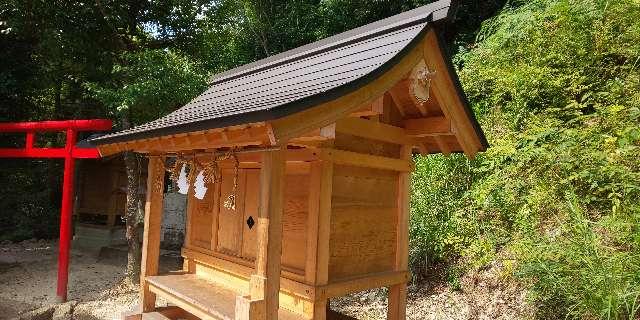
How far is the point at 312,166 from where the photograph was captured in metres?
3.62

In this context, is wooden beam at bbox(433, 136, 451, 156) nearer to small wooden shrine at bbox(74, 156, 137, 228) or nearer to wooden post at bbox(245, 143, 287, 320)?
wooden post at bbox(245, 143, 287, 320)

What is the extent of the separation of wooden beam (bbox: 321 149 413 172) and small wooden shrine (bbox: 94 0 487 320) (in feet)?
0.04

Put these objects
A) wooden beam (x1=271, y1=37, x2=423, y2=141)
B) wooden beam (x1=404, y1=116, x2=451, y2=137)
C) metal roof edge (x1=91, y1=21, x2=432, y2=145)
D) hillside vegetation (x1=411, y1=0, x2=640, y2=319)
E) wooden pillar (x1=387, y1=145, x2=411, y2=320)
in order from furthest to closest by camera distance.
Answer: hillside vegetation (x1=411, y1=0, x2=640, y2=319) < wooden pillar (x1=387, y1=145, x2=411, y2=320) < wooden beam (x1=404, y1=116, x2=451, y2=137) < wooden beam (x1=271, y1=37, x2=423, y2=141) < metal roof edge (x1=91, y1=21, x2=432, y2=145)

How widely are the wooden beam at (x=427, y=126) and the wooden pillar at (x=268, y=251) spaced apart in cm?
193

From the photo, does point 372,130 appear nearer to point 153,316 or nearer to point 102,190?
point 153,316

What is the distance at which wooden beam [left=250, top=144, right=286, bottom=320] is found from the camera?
297 centimetres

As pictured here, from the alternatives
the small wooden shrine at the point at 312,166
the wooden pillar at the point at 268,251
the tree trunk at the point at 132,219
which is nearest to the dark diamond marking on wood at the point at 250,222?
the small wooden shrine at the point at 312,166

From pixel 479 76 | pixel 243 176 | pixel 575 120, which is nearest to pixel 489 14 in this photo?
pixel 479 76

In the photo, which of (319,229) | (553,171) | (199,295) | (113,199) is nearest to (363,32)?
(319,229)

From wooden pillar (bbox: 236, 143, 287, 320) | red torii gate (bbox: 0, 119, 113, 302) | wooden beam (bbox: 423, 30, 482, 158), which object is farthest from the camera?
red torii gate (bbox: 0, 119, 113, 302)

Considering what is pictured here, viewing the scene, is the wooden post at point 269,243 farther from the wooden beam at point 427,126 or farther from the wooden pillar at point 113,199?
the wooden pillar at point 113,199

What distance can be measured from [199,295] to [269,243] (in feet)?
5.75

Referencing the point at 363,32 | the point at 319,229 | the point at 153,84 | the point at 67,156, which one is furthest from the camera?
the point at 67,156

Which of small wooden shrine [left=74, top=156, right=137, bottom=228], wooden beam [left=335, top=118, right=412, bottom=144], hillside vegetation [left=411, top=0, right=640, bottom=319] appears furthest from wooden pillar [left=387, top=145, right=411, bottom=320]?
small wooden shrine [left=74, top=156, right=137, bottom=228]
